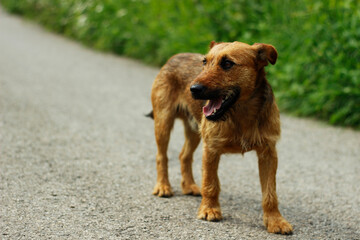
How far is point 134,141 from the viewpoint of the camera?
7086 mm

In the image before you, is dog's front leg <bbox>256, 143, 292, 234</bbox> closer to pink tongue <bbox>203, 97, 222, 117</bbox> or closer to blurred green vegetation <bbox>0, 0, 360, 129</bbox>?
pink tongue <bbox>203, 97, 222, 117</bbox>

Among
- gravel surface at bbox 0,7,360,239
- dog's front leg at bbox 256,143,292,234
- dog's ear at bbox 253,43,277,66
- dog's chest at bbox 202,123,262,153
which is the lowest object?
gravel surface at bbox 0,7,360,239

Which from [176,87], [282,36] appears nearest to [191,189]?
[176,87]

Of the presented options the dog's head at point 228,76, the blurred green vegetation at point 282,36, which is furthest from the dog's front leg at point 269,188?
the blurred green vegetation at point 282,36

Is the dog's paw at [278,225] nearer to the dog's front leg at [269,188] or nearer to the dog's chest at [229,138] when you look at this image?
the dog's front leg at [269,188]

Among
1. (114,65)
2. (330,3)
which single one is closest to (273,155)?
(330,3)

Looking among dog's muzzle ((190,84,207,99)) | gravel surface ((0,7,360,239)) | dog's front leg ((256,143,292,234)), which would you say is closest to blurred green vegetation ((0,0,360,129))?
gravel surface ((0,7,360,239))

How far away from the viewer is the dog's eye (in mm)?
4016

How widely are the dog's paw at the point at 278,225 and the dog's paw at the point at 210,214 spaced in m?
0.44

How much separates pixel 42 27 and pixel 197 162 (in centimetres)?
1519

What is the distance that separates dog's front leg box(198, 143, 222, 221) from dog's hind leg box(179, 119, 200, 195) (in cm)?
70

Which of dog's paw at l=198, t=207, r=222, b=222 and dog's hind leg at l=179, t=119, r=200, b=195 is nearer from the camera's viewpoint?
dog's paw at l=198, t=207, r=222, b=222

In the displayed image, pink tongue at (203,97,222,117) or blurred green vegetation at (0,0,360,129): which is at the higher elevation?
blurred green vegetation at (0,0,360,129)

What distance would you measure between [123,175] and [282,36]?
4883 millimetres
